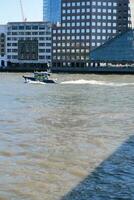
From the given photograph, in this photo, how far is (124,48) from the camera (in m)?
184

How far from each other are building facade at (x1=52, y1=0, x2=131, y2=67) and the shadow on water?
17205 cm

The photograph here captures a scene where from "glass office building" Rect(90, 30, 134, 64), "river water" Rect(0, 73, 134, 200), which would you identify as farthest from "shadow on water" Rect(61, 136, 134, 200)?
"glass office building" Rect(90, 30, 134, 64)

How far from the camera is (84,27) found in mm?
189875

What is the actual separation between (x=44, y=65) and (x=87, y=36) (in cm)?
1935

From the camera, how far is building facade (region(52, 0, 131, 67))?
18912 centimetres

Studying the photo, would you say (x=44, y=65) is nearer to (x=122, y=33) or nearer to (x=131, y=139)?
(x=122, y=33)

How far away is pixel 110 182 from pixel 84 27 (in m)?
177

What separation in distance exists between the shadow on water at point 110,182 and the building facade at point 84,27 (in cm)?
17205

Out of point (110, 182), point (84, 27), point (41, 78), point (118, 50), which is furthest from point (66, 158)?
point (84, 27)

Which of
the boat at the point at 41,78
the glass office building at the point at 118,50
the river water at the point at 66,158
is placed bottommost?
the boat at the point at 41,78

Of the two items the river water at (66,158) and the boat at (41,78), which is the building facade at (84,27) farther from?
the river water at (66,158)

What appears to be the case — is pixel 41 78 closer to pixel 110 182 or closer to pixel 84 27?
pixel 110 182

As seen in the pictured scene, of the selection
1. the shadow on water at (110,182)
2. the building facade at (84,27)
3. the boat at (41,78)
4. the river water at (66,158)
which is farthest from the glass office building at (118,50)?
the shadow on water at (110,182)

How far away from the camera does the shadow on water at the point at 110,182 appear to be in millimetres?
14027
